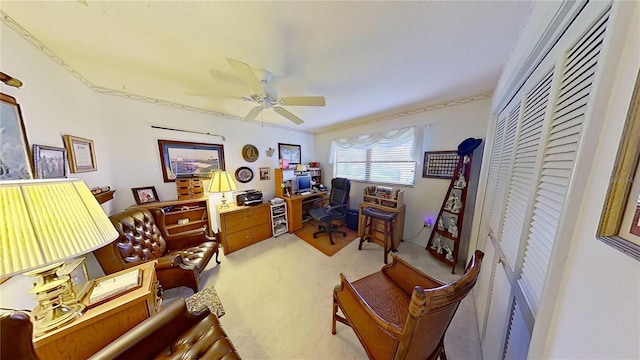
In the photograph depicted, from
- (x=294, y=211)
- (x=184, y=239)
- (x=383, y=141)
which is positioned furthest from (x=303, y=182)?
(x=184, y=239)

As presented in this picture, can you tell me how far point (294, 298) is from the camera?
5.74 ft

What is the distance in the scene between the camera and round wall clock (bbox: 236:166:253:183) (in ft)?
9.78

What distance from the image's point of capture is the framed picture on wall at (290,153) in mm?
3512

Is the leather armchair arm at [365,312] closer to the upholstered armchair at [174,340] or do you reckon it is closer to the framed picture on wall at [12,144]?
the upholstered armchair at [174,340]

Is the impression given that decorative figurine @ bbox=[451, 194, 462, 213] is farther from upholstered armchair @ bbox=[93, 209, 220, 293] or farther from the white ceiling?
upholstered armchair @ bbox=[93, 209, 220, 293]

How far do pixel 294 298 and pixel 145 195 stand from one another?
7.81 ft

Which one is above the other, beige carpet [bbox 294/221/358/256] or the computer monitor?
the computer monitor

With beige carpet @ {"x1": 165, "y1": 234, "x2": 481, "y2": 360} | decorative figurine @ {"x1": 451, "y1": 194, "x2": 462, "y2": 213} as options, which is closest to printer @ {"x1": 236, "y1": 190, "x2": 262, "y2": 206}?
beige carpet @ {"x1": 165, "y1": 234, "x2": 481, "y2": 360}

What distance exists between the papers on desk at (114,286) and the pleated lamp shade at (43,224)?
19.9 inches

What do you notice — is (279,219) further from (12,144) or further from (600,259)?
(600,259)

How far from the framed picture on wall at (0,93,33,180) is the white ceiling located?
21.7 inches

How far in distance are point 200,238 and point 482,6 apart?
125 inches

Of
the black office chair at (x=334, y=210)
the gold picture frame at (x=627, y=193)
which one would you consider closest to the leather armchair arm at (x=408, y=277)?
the gold picture frame at (x=627, y=193)

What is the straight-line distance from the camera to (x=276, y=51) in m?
1.29
